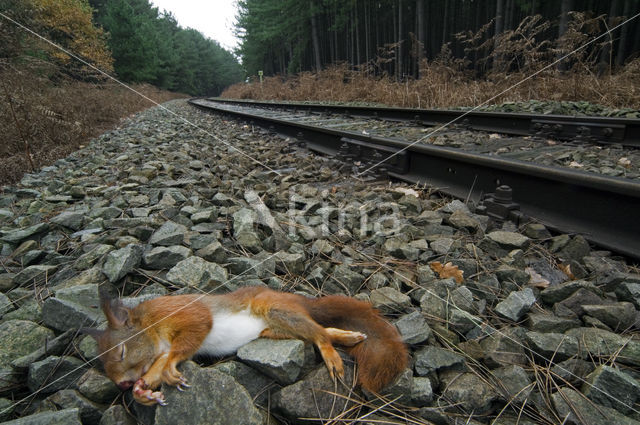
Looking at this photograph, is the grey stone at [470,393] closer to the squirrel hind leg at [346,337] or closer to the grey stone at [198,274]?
the squirrel hind leg at [346,337]

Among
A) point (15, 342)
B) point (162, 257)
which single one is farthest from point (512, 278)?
point (15, 342)

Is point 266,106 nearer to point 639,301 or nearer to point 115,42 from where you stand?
point 639,301

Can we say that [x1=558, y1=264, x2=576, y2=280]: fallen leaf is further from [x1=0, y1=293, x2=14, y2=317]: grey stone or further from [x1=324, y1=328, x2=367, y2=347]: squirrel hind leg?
[x1=0, y1=293, x2=14, y2=317]: grey stone

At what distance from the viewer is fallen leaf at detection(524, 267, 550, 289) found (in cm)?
183

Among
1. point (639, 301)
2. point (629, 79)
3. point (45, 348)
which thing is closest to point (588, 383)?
point (639, 301)

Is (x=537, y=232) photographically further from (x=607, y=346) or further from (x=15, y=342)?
(x=15, y=342)

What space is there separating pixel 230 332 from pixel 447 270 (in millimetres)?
1182

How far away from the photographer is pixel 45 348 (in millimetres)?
1304

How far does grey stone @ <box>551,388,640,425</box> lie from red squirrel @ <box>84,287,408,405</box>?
50 cm

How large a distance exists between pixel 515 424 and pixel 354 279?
2.98ft

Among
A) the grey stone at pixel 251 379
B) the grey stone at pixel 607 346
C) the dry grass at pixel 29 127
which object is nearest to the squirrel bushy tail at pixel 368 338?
the grey stone at pixel 251 379

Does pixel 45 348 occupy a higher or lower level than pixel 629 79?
lower

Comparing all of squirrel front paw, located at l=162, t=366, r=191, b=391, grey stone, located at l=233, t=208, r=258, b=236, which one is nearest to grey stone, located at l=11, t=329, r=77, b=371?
squirrel front paw, located at l=162, t=366, r=191, b=391

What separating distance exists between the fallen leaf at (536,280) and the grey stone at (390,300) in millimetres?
712
